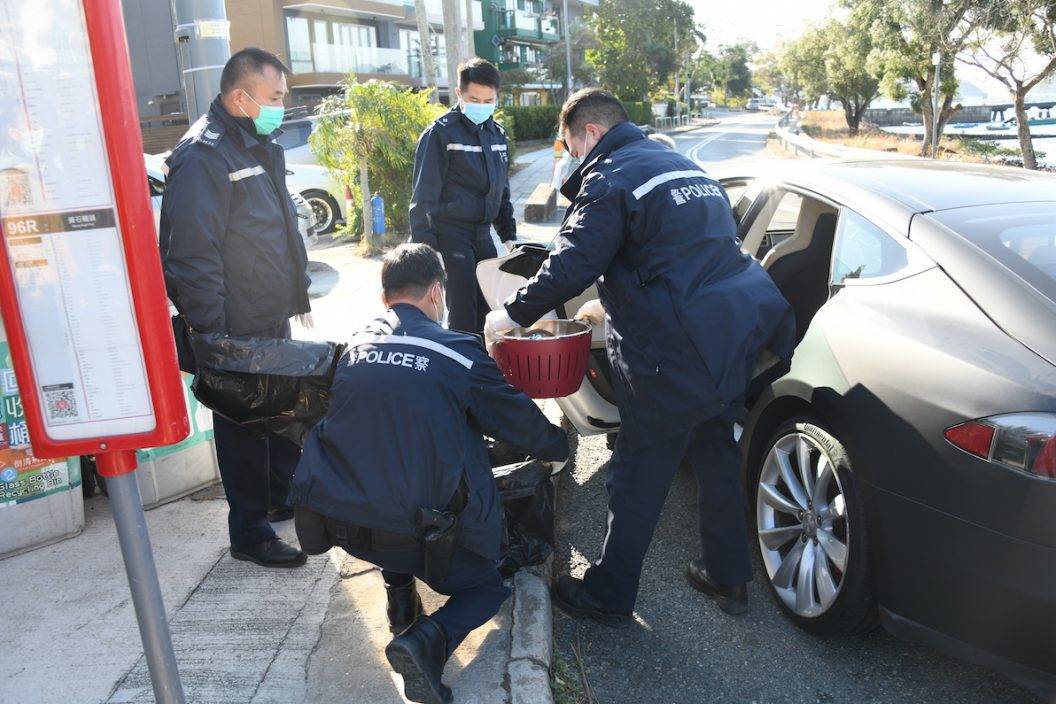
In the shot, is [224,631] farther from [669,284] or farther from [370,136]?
[370,136]

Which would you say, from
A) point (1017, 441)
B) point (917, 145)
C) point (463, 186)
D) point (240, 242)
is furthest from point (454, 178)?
point (917, 145)

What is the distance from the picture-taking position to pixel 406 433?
2.56 m

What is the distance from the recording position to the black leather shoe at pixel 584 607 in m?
3.16

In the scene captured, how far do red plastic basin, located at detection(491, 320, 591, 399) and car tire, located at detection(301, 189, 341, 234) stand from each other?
34.1 ft

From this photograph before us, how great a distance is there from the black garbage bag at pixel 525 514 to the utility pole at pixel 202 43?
2.87 meters

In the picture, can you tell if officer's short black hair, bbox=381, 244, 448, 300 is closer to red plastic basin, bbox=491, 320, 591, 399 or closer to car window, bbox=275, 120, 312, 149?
red plastic basin, bbox=491, 320, 591, 399

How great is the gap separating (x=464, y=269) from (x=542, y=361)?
6.44 feet

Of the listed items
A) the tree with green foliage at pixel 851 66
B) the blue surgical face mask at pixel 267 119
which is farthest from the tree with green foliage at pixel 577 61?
the blue surgical face mask at pixel 267 119

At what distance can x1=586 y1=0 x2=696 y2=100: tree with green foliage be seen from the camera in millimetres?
48656

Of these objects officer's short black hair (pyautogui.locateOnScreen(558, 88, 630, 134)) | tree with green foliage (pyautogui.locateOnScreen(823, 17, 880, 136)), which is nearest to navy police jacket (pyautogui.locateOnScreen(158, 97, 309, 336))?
officer's short black hair (pyautogui.locateOnScreen(558, 88, 630, 134))

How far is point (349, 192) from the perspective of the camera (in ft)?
39.4

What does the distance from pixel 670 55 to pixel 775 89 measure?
291 ft

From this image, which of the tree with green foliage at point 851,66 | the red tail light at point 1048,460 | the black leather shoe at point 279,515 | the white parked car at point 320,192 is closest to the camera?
the red tail light at point 1048,460

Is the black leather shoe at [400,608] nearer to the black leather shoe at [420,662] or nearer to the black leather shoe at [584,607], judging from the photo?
the black leather shoe at [420,662]
